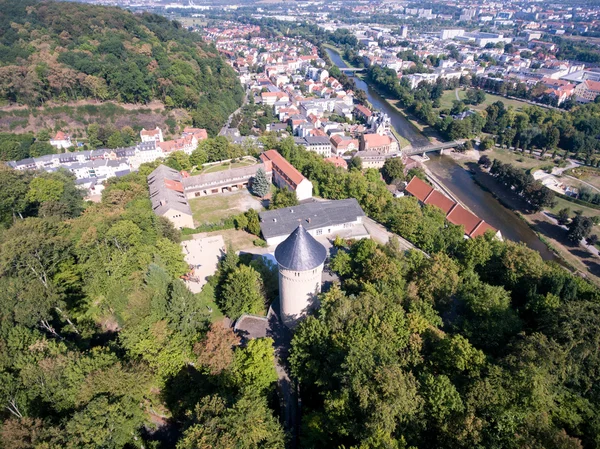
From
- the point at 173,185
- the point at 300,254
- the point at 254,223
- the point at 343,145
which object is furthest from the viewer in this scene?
the point at 343,145

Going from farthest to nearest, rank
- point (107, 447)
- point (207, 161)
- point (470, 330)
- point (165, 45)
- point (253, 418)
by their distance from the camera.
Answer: point (165, 45), point (207, 161), point (470, 330), point (107, 447), point (253, 418)

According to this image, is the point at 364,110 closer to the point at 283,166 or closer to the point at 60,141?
the point at 283,166

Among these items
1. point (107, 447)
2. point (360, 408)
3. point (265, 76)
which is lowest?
point (265, 76)

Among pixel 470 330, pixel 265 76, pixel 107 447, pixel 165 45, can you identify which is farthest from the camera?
pixel 265 76

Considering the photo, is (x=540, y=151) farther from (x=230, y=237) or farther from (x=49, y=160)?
(x=49, y=160)

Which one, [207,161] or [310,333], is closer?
[310,333]

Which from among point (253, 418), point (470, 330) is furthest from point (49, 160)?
point (470, 330)

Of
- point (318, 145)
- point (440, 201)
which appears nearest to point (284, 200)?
point (440, 201)
